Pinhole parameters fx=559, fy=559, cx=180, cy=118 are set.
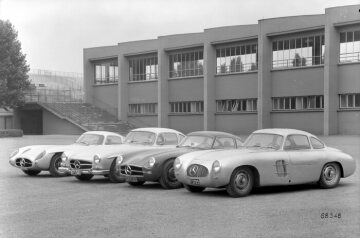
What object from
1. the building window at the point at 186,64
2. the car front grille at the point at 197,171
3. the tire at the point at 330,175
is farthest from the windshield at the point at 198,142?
the building window at the point at 186,64

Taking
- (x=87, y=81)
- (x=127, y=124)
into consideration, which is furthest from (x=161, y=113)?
(x=87, y=81)

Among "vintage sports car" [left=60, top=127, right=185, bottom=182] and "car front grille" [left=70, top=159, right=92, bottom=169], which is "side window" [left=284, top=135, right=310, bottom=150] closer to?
"vintage sports car" [left=60, top=127, right=185, bottom=182]

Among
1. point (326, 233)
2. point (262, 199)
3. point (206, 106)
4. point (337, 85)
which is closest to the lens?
point (326, 233)

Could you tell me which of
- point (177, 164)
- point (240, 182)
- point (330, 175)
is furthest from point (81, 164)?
point (330, 175)

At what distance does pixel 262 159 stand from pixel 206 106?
3851 cm

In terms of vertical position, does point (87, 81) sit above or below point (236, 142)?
above

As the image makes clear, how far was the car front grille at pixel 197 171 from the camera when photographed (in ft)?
37.3

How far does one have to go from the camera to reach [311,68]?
43.0 meters

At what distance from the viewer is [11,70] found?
55219mm

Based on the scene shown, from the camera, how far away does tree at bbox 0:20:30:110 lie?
54.6m

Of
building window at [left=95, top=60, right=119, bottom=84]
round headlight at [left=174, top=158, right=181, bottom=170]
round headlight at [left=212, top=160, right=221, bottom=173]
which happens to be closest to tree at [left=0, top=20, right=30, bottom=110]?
building window at [left=95, top=60, right=119, bottom=84]

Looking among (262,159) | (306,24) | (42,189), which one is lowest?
(42,189)

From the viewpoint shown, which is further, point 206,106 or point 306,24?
point 206,106

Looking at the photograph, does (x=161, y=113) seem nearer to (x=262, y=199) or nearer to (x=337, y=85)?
(x=337, y=85)
